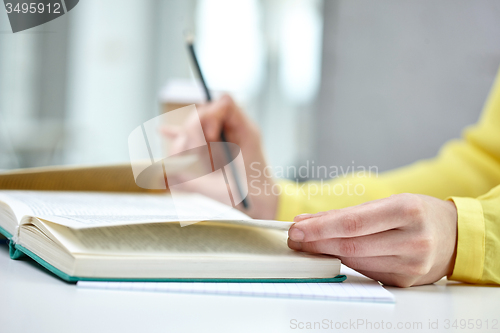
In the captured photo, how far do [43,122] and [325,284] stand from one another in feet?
7.32

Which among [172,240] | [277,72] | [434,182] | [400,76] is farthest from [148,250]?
[277,72]

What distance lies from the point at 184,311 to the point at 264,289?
0.19ft

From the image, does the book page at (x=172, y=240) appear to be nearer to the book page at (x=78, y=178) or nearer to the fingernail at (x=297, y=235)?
the fingernail at (x=297, y=235)

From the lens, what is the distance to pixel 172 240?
281 millimetres

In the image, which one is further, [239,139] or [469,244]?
[239,139]

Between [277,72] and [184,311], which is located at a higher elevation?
[184,311]

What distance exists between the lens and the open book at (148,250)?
0.78ft

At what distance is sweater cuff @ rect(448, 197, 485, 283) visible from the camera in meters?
0.29

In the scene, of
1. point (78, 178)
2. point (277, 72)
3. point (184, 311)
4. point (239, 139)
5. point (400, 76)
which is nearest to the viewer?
point (184, 311)

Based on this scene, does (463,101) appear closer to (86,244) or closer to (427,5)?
(427,5)

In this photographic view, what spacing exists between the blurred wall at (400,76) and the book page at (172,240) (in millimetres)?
797

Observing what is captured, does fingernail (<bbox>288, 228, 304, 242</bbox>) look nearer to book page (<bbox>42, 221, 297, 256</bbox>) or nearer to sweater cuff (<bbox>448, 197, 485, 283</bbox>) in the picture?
book page (<bbox>42, 221, 297, 256</bbox>)

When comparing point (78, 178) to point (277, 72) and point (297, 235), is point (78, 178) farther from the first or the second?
point (277, 72)

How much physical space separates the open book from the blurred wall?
2.66 ft
